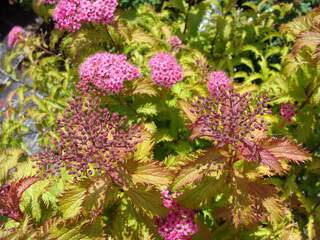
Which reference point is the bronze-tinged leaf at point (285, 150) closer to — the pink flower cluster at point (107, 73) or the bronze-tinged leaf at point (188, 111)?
the bronze-tinged leaf at point (188, 111)

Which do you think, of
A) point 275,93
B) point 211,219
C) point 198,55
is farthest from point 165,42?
point 211,219

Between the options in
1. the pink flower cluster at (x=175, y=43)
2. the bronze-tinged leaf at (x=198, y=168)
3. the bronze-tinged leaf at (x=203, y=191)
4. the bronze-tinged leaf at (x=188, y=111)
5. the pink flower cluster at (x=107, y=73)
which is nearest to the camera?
the bronze-tinged leaf at (x=198, y=168)

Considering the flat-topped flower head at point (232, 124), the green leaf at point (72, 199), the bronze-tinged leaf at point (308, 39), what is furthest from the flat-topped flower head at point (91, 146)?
the bronze-tinged leaf at point (308, 39)

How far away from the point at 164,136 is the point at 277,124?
34.6 inches

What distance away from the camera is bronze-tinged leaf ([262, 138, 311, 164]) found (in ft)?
6.87

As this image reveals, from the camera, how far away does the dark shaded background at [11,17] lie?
757cm

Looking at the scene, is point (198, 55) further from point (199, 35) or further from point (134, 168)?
point (134, 168)

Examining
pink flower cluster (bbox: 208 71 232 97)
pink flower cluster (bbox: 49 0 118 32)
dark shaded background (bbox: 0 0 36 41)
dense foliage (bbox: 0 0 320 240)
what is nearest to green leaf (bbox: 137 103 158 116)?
dense foliage (bbox: 0 0 320 240)

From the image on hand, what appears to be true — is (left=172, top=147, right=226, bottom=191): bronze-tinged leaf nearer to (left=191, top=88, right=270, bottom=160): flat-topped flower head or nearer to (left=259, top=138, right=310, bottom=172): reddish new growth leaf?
(left=191, top=88, right=270, bottom=160): flat-topped flower head

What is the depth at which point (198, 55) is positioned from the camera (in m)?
3.45

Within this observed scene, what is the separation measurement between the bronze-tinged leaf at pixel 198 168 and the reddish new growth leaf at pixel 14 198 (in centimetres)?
85

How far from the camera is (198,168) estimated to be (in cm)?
208

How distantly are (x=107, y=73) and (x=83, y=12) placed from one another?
539 millimetres

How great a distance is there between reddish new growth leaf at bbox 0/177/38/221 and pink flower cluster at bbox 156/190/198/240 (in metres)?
0.77
